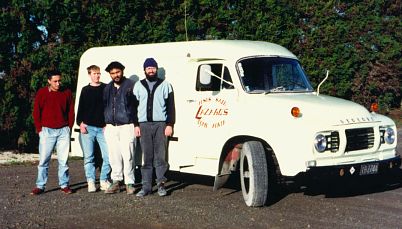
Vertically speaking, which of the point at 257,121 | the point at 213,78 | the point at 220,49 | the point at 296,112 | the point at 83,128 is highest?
the point at 220,49

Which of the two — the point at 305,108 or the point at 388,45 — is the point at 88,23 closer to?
the point at 305,108

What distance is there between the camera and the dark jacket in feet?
29.3

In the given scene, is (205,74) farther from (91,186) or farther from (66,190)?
(66,190)

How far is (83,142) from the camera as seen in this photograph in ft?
30.6

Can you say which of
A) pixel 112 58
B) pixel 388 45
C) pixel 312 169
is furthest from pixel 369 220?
pixel 388 45

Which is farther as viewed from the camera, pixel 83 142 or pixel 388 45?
pixel 388 45

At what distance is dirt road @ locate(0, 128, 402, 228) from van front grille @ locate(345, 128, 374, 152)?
0.83 meters

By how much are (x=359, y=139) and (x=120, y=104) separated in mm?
3510

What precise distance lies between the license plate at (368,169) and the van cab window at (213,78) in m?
2.23

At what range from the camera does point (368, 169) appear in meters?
8.01

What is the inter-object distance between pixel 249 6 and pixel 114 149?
886 cm

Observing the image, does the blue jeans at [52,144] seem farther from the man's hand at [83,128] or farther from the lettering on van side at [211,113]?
the lettering on van side at [211,113]

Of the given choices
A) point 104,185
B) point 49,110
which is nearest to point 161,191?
point 104,185

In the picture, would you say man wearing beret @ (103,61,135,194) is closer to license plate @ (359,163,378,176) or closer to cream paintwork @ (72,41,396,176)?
cream paintwork @ (72,41,396,176)
